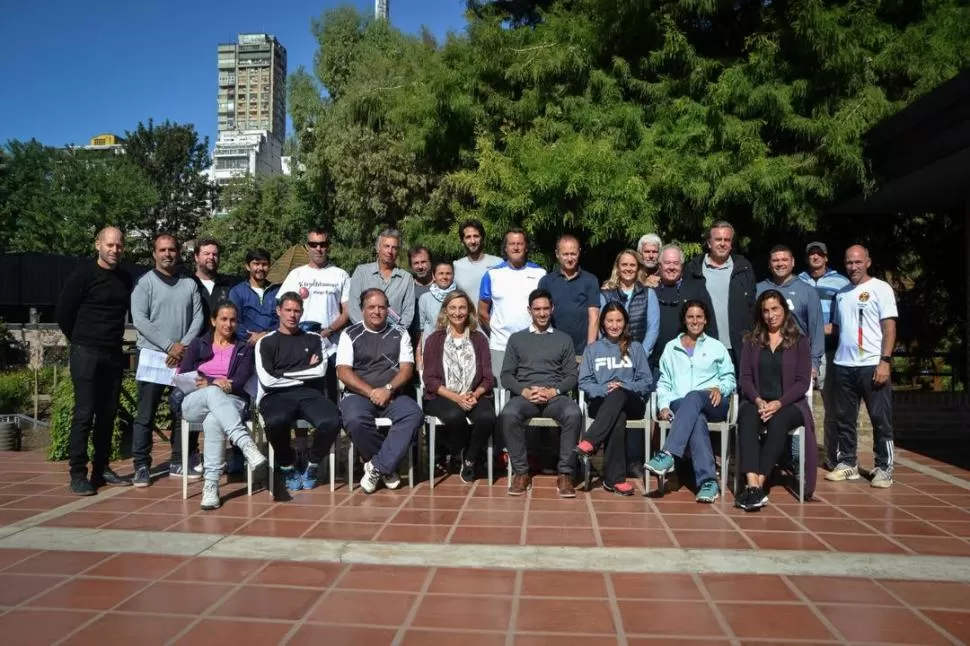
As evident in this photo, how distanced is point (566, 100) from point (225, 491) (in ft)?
17.7

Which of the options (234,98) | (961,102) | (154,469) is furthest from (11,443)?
(234,98)

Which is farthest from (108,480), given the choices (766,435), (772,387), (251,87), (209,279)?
(251,87)

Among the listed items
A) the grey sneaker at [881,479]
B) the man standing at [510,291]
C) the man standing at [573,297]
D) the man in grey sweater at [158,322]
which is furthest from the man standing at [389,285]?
the grey sneaker at [881,479]

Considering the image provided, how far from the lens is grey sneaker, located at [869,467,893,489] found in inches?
201

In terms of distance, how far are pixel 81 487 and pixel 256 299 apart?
1.69 m

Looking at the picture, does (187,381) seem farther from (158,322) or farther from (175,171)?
(175,171)

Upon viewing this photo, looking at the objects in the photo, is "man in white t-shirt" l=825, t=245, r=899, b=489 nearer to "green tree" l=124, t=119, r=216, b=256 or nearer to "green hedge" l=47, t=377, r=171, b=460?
"green hedge" l=47, t=377, r=171, b=460

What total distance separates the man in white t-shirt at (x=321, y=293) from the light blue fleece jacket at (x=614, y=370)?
1891mm

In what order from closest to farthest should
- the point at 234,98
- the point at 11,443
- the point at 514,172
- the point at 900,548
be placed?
the point at 900,548 → the point at 514,172 → the point at 11,443 → the point at 234,98

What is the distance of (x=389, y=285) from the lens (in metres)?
5.67

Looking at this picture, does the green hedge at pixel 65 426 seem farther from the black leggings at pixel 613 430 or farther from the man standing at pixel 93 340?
the black leggings at pixel 613 430

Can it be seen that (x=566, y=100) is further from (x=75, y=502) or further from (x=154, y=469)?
(x=75, y=502)

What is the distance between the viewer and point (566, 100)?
26.8 feet

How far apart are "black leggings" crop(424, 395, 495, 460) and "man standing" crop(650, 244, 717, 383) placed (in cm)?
121
